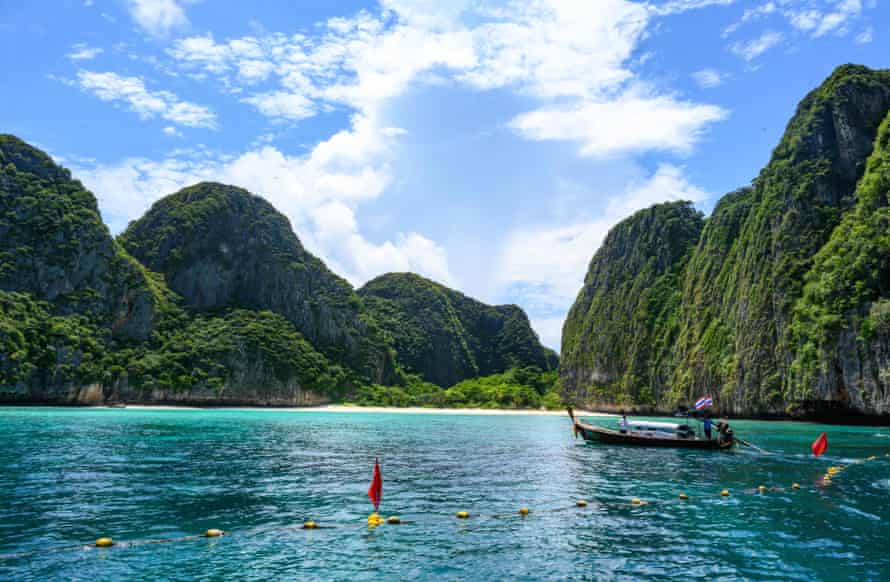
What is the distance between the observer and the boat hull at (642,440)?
4478cm

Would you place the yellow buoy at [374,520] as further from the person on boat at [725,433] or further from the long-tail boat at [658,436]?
the person on boat at [725,433]

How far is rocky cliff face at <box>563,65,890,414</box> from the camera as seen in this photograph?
319 feet

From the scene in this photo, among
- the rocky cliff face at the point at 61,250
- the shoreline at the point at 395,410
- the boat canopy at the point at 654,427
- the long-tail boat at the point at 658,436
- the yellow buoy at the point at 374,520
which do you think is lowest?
the shoreline at the point at 395,410

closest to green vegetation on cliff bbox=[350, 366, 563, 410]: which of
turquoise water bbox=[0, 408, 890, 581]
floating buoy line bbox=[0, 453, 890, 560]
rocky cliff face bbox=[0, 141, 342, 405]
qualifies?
rocky cliff face bbox=[0, 141, 342, 405]

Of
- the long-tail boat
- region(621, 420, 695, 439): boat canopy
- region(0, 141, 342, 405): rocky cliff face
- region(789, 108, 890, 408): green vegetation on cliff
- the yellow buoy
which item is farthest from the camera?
region(0, 141, 342, 405): rocky cliff face

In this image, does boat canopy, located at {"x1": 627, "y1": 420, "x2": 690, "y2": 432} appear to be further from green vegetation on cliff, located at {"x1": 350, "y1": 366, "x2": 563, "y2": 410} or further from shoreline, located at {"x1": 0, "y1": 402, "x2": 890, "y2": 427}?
green vegetation on cliff, located at {"x1": 350, "y1": 366, "x2": 563, "y2": 410}

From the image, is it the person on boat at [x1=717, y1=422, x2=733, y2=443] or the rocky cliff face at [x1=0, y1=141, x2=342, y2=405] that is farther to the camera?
the rocky cliff face at [x1=0, y1=141, x2=342, y2=405]

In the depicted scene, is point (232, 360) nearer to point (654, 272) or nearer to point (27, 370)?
point (27, 370)

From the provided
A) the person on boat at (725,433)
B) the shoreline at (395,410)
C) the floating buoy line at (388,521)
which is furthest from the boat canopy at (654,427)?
the shoreline at (395,410)

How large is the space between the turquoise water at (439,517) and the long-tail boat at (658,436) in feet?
15.3

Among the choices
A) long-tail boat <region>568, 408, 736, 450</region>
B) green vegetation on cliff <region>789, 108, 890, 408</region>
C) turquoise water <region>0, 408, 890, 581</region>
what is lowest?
turquoise water <region>0, 408, 890, 581</region>

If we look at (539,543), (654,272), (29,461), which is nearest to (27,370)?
(29,461)

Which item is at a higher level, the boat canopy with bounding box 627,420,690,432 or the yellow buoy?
the boat canopy with bounding box 627,420,690,432

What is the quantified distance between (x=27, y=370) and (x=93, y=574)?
122687 mm
